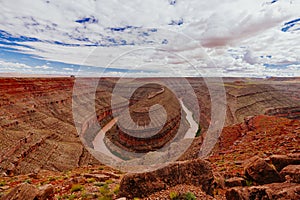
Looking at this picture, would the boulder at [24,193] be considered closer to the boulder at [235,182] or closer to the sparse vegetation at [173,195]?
the sparse vegetation at [173,195]

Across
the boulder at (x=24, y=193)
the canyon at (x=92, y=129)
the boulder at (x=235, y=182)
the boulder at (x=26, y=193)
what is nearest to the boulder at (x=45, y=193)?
the boulder at (x=26, y=193)

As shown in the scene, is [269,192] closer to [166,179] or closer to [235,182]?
[235,182]

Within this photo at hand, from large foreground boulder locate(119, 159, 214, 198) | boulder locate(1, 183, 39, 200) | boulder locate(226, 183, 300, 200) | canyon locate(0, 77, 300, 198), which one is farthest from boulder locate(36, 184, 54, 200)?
canyon locate(0, 77, 300, 198)

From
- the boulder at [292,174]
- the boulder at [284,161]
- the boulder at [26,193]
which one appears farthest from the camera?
the boulder at [284,161]

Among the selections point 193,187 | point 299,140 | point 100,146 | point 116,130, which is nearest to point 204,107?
point 116,130

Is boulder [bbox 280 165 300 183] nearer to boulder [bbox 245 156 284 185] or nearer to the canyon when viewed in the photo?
boulder [bbox 245 156 284 185]

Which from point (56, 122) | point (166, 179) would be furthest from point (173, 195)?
point (56, 122)
